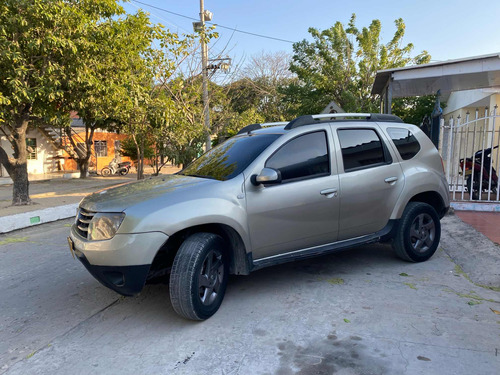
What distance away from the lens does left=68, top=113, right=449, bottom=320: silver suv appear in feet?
10.8

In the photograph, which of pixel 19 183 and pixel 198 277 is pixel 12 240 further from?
pixel 198 277

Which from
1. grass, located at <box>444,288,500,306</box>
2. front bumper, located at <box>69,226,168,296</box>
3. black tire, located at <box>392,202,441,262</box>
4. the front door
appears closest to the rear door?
the front door

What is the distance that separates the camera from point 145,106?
42.0 ft

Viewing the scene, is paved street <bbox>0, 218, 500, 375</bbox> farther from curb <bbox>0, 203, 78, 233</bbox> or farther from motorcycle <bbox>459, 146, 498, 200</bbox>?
motorcycle <bbox>459, 146, 498, 200</bbox>

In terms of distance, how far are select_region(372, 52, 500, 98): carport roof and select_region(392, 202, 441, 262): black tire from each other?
393 cm

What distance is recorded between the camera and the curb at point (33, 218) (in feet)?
25.6

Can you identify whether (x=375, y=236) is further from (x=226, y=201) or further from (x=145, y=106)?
(x=145, y=106)

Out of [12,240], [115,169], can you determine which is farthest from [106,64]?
[115,169]

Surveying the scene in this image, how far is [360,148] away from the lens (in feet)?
15.0

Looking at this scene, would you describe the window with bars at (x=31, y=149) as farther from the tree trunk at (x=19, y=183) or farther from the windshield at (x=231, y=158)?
the windshield at (x=231, y=158)

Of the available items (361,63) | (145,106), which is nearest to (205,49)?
(145,106)

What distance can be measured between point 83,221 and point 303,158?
7.44 feet

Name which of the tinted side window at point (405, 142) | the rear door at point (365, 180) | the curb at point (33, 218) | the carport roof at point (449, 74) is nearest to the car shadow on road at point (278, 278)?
the rear door at point (365, 180)

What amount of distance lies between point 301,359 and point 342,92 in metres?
19.0
